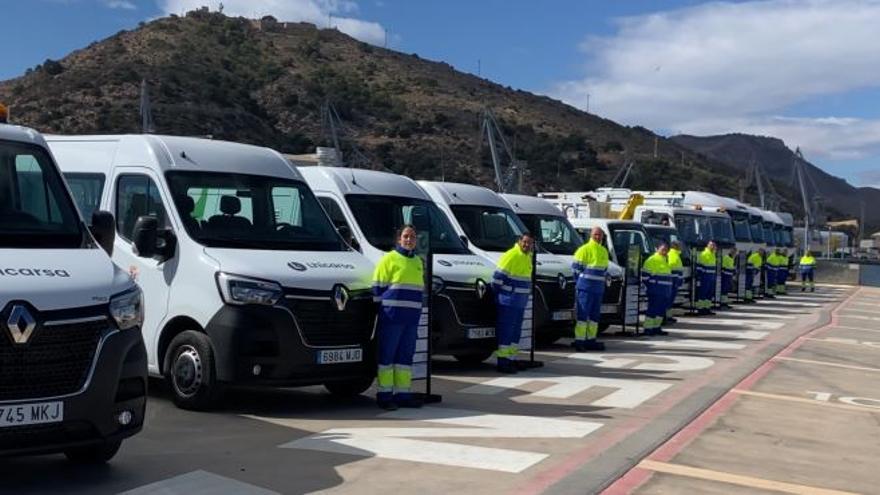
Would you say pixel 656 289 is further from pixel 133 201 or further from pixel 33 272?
pixel 33 272

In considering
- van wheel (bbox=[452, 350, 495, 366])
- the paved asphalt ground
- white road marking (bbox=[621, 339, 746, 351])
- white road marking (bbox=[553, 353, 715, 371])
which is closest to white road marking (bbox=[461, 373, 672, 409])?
the paved asphalt ground

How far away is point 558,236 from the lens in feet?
56.5

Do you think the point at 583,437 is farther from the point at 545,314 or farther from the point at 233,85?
the point at 233,85

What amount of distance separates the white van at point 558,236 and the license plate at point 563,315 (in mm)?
1761

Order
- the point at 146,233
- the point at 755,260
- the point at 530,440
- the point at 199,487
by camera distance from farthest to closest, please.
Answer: the point at 755,260, the point at 530,440, the point at 146,233, the point at 199,487

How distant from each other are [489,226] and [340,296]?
20.5 feet

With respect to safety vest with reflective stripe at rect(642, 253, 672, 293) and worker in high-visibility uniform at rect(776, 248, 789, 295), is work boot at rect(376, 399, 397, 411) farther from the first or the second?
worker in high-visibility uniform at rect(776, 248, 789, 295)

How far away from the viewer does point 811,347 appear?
57.2 feet

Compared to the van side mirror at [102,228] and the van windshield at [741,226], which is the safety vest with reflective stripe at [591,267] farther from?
the van windshield at [741,226]

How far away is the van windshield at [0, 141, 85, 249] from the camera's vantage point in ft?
21.2

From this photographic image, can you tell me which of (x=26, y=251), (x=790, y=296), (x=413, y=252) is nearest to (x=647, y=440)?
(x=413, y=252)

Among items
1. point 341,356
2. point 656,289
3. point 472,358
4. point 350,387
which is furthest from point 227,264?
point 656,289

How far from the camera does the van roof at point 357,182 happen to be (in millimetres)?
12367

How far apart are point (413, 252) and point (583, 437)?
2396mm
